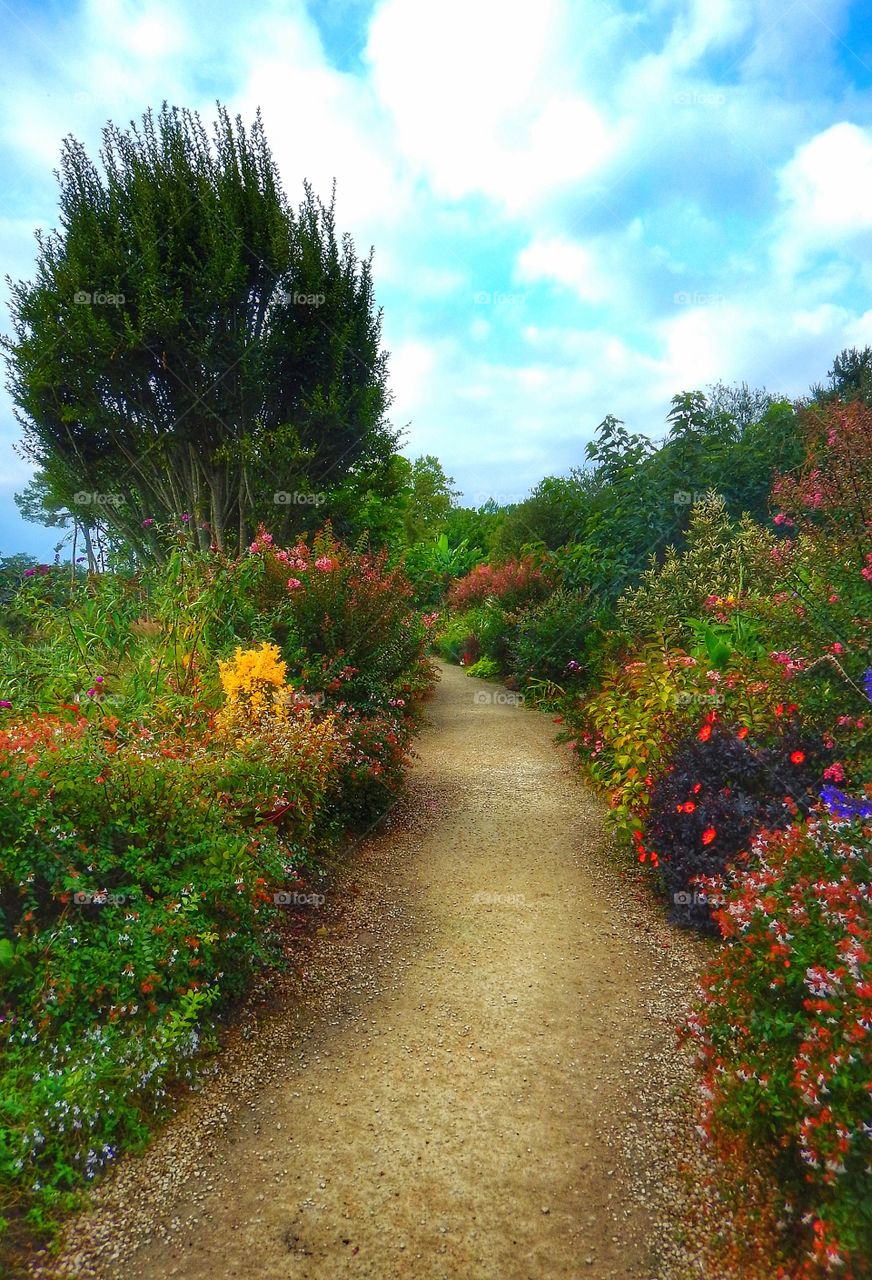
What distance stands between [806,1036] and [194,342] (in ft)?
31.6

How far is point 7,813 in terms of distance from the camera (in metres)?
2.68

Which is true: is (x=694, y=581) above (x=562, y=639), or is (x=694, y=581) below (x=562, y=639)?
above

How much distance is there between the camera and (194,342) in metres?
8.87

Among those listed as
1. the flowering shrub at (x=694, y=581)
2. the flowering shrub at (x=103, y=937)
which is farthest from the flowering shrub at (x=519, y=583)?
the flowering shrub at (x=103, y=937)

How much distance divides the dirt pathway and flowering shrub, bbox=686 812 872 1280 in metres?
0.42

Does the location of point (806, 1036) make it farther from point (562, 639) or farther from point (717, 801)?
point (562, 639)

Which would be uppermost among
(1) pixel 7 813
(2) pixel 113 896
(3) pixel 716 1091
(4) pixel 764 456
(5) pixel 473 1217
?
(4) pixel 764 456

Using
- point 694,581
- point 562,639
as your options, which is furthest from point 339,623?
point 562,639

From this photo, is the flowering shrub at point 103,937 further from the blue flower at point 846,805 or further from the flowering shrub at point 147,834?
the blue flower at point 846,805

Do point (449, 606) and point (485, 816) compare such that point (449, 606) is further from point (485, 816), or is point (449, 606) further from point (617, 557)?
point (485, 816)

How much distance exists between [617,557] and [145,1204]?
7.98m

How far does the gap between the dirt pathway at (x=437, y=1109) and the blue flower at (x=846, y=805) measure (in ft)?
3.87

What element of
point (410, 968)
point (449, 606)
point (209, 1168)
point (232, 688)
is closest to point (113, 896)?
point (209, 1168)

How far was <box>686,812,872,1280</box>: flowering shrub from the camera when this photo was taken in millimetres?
1562
